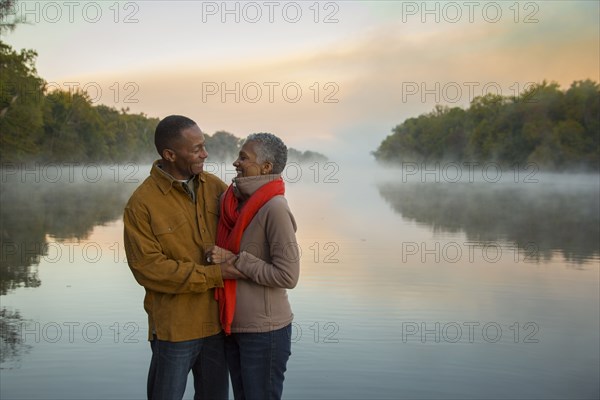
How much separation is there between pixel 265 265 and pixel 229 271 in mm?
164

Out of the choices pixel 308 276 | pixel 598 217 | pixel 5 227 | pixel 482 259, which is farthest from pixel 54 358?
pixel 598 217

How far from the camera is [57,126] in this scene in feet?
257

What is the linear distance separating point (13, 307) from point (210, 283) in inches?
223

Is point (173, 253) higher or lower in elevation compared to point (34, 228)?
higher

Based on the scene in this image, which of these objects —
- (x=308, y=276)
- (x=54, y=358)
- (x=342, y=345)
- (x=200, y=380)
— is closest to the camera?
(x=200, y=380)

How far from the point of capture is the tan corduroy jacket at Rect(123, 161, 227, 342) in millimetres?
3367

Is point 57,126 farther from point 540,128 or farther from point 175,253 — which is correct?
point 175,253

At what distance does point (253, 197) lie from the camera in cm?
339

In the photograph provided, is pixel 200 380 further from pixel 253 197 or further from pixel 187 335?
pixel 253 197

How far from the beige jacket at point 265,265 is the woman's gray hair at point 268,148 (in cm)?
8

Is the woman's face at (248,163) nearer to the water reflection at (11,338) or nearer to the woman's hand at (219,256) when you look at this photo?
the woman's hand at (219,256)

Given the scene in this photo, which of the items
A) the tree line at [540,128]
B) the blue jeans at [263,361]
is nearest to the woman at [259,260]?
the blue jeans at [263,361]

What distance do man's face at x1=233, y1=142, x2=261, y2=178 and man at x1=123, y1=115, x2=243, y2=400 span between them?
20cm

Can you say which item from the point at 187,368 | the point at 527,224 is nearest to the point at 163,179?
the point at 187,368
